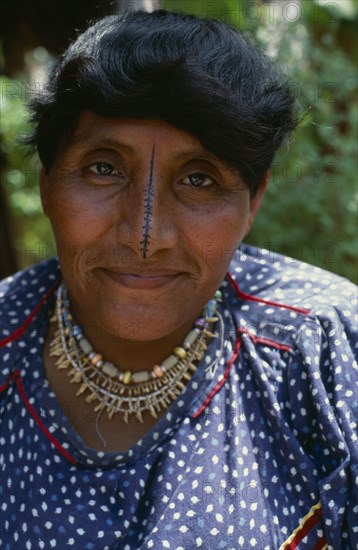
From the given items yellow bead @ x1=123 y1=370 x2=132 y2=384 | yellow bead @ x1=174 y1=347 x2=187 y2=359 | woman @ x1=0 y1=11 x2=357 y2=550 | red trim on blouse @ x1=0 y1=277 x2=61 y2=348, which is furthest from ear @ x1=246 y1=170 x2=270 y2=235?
red trim on blouse @ x1=0 y1=277 x2=61 y2=348

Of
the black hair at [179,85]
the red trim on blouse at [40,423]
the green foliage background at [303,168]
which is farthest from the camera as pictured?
the green foliage background at [303,168]

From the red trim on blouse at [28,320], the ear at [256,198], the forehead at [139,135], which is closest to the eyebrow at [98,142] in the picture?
the forehead at [139,135]

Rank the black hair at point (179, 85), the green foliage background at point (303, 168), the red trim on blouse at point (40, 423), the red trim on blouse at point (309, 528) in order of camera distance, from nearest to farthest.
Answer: the black hair at point (179, 85) < the red trim on blouse at point (309, 528) < the red trim on blouse at point (40, 423) < the green foliage background at point (303, 168)

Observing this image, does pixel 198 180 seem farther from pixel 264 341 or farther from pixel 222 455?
pixel 222 455

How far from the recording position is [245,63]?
155 centimetres

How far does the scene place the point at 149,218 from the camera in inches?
57.9

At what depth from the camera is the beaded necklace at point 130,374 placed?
1.73 m

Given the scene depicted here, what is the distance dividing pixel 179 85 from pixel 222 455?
80cm

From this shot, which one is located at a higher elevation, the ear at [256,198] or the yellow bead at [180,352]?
the ear at [256,198]

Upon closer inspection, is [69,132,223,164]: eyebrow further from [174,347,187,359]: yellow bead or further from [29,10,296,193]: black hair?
[174,347,187,359]: yellow bead

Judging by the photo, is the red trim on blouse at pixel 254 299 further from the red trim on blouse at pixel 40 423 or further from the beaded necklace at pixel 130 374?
the red trim on blouse at pixel 40 423

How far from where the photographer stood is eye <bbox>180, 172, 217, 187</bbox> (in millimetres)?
1550

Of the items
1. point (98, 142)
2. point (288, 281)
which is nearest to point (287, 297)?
point (288, 281)

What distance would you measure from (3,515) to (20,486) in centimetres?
7
